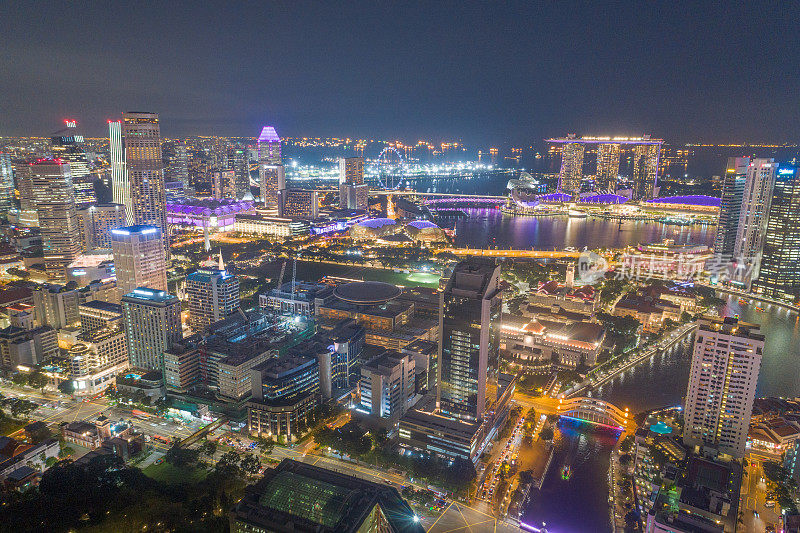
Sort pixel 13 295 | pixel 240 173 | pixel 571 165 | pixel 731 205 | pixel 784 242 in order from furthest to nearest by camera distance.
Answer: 1. pixel 571 165
2. pixel 240 173
3. pixel 731 205
4. pixel 784 242
5. pixel 13 295

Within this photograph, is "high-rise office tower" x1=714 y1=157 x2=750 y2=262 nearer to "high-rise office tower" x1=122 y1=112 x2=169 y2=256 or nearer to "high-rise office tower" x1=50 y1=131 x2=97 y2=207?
"high-rise office tower" x1=122 y1=112 x2=169 y2=256

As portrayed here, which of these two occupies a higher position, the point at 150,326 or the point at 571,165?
the point at 571,165

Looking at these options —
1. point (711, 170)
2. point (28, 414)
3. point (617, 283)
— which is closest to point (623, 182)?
point (711, 170)

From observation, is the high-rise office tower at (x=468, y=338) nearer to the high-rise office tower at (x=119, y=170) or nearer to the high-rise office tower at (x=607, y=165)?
the high-rise office tower at (x=119, y=170)

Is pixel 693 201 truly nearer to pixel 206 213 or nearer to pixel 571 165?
pixel 571 165

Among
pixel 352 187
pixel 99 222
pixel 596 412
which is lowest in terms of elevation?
pixel 596 412

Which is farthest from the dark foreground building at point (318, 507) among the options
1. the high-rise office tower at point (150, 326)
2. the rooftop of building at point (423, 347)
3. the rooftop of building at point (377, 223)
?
the rooftop of building at point (377, 223)

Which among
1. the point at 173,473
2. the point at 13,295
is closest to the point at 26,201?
the point at 13,295
